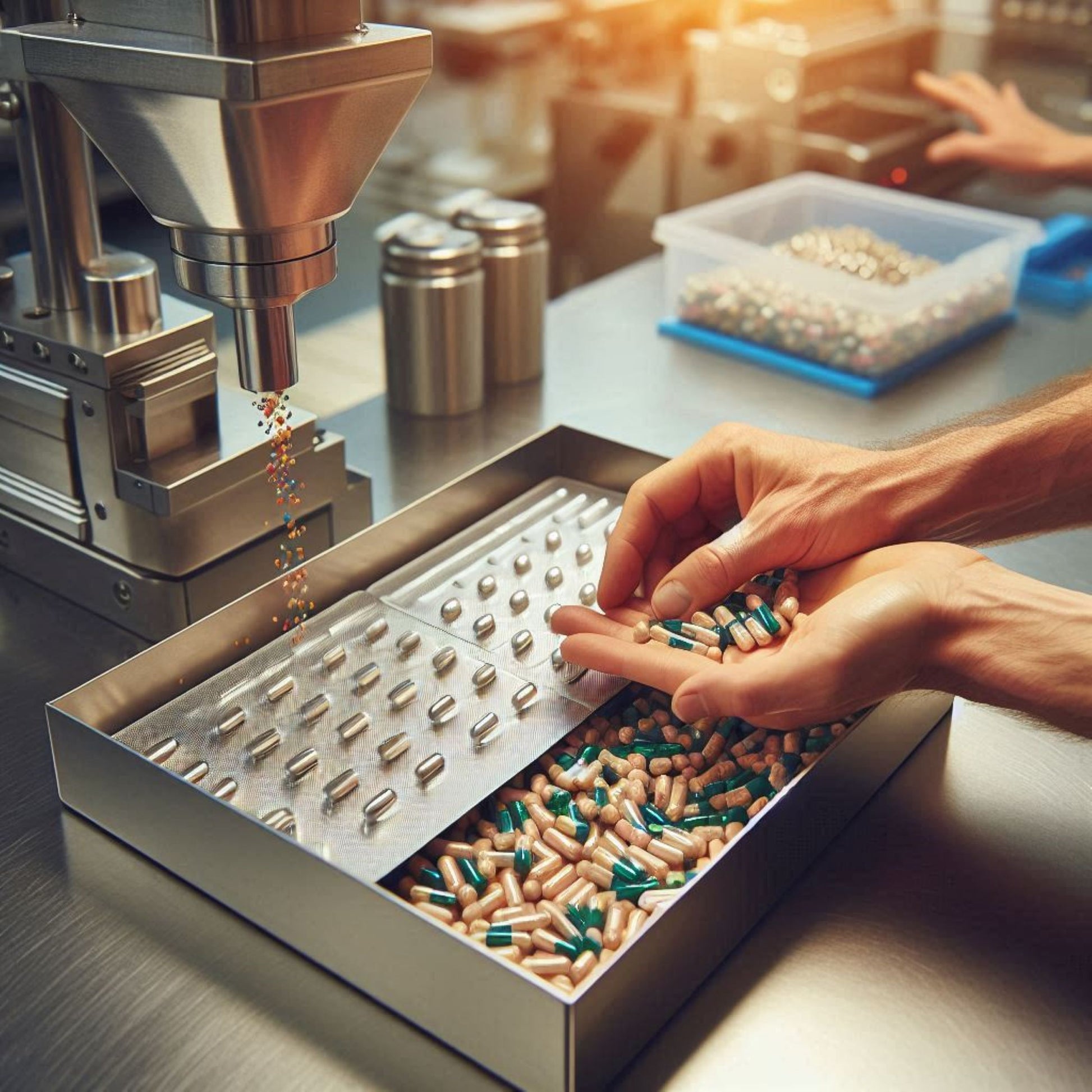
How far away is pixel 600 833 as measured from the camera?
0.86 meters

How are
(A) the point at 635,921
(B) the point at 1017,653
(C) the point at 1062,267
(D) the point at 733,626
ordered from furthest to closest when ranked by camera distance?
1. (C) the point at 1062,267
2. (D) the point at 733,626
3. (B) the point at 1017,653
4. (A) the point at 635,921

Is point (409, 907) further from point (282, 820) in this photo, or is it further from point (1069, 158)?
point (1069, 158)

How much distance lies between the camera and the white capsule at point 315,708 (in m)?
0.89

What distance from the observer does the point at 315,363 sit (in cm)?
166

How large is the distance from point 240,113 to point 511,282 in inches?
30.1

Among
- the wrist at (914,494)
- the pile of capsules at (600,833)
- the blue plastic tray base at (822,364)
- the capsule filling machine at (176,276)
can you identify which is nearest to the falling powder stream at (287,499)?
the capsule filling machine at (176,276)

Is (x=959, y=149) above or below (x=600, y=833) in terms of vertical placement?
above

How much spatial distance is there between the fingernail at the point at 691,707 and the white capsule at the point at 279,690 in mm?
273

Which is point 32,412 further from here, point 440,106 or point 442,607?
point 440,106

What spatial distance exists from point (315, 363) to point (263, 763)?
2.92 ft

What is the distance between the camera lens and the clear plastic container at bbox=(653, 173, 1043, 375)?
1538 mm

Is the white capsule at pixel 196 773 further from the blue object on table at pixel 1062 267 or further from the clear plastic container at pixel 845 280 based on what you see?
the blue object on table at pixel 1062 267

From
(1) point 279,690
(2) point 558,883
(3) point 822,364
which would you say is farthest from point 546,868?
(3) point 822,364

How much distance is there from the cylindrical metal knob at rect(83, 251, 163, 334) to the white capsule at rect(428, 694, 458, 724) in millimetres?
354
